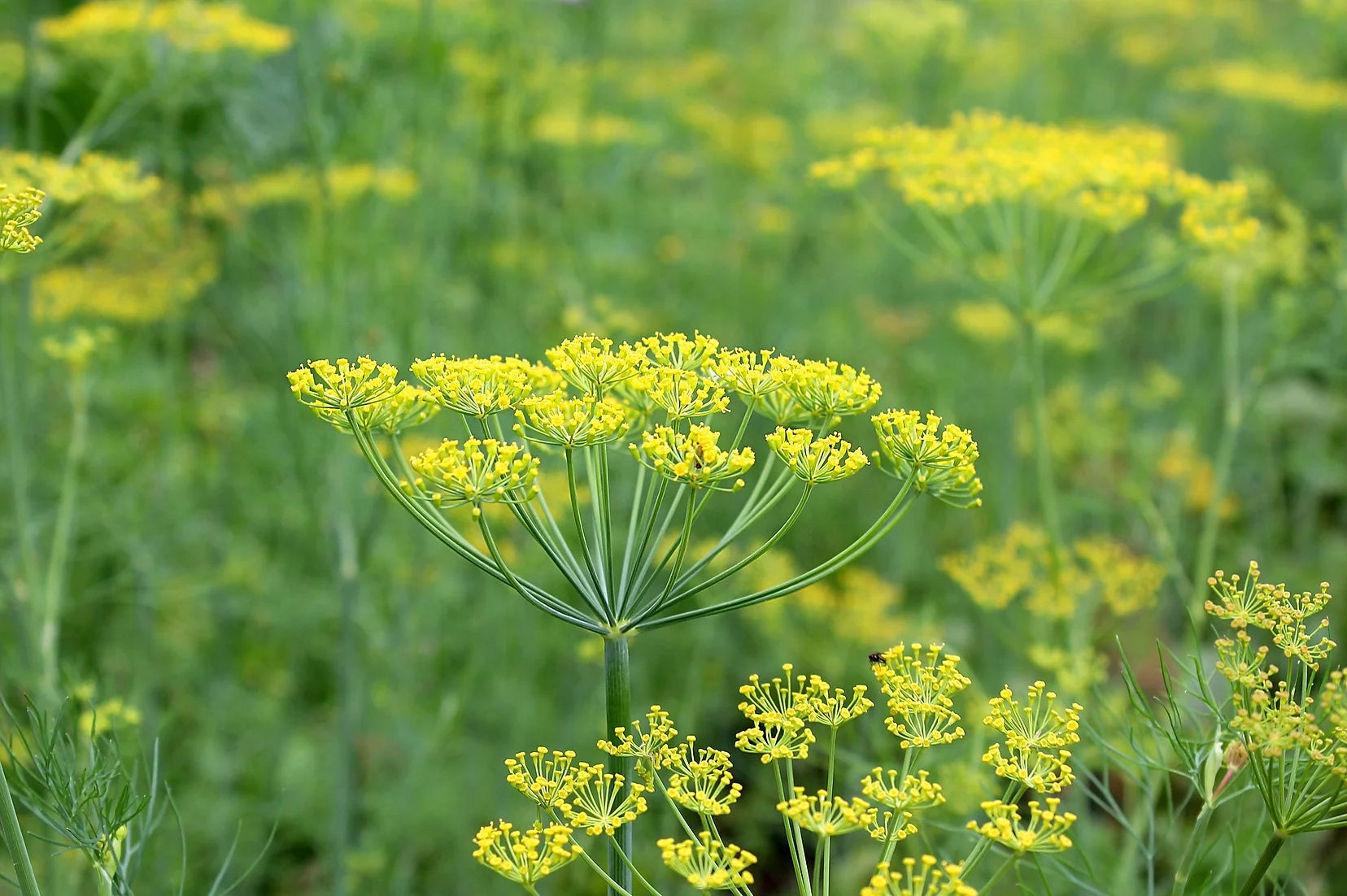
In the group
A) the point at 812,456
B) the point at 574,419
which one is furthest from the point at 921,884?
the point at 574,419

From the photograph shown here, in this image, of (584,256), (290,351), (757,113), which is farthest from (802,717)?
(757,113)

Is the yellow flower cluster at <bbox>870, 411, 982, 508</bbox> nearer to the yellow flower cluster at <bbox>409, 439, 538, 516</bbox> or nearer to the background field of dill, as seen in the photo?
the yellow flower cluster at <bbox>409, 439, 538, 516</bbox>

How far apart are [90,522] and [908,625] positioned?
3.16m

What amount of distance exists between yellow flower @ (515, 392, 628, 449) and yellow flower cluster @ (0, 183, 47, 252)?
0.70 metres

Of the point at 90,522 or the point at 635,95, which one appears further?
the point at 635,95

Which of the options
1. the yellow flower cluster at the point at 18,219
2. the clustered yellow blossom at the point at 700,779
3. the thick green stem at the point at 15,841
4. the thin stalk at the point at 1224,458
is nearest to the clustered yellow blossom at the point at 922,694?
the clustered yellow blossom at the point at 700,779

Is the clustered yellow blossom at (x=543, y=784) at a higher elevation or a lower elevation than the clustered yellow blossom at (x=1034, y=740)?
lower

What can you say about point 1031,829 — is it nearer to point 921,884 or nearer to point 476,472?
point 921,884

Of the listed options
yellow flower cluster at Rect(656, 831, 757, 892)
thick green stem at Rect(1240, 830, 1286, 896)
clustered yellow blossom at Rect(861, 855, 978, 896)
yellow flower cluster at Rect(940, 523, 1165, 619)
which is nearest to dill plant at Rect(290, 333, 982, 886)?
yellow flower cluster at Rect(656, 831, 757, 892)

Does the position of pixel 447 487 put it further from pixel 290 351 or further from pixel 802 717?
pixel 290 351

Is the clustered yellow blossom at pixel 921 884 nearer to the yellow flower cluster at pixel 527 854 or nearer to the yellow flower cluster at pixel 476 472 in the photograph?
the yellow flower cluster at pixel 527 854

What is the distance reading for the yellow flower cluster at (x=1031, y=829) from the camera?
1.31m

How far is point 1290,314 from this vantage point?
3.34m

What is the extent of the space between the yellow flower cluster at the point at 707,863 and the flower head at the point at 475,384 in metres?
0.62
